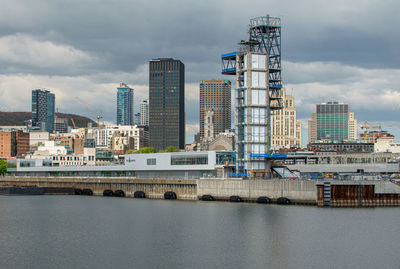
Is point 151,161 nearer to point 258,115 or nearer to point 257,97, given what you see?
point 258,115

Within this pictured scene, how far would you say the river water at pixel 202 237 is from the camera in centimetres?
6775

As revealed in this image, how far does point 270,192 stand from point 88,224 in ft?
154

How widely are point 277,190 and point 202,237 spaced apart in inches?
1896

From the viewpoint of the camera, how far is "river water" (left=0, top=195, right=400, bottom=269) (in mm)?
67750

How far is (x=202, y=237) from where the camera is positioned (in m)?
83.5

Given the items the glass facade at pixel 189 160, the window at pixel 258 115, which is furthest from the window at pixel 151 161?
the window at pixel 258 115

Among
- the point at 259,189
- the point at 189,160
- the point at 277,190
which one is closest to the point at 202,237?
the point at 277,190

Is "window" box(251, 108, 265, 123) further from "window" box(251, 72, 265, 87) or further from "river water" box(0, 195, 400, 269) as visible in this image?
"river water" box(0, 195, 400, 269)

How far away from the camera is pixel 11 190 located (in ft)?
594

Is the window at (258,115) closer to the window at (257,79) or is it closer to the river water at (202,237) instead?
the window at (257,79)

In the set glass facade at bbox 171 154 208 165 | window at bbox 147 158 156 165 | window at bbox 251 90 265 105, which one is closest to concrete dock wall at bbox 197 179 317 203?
glass facade at bbox 171 154 208 165

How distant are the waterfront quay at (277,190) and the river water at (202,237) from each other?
5.78m

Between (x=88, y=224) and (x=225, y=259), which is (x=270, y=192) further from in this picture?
(x=225, y=259)

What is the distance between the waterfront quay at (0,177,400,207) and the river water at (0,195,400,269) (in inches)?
228
